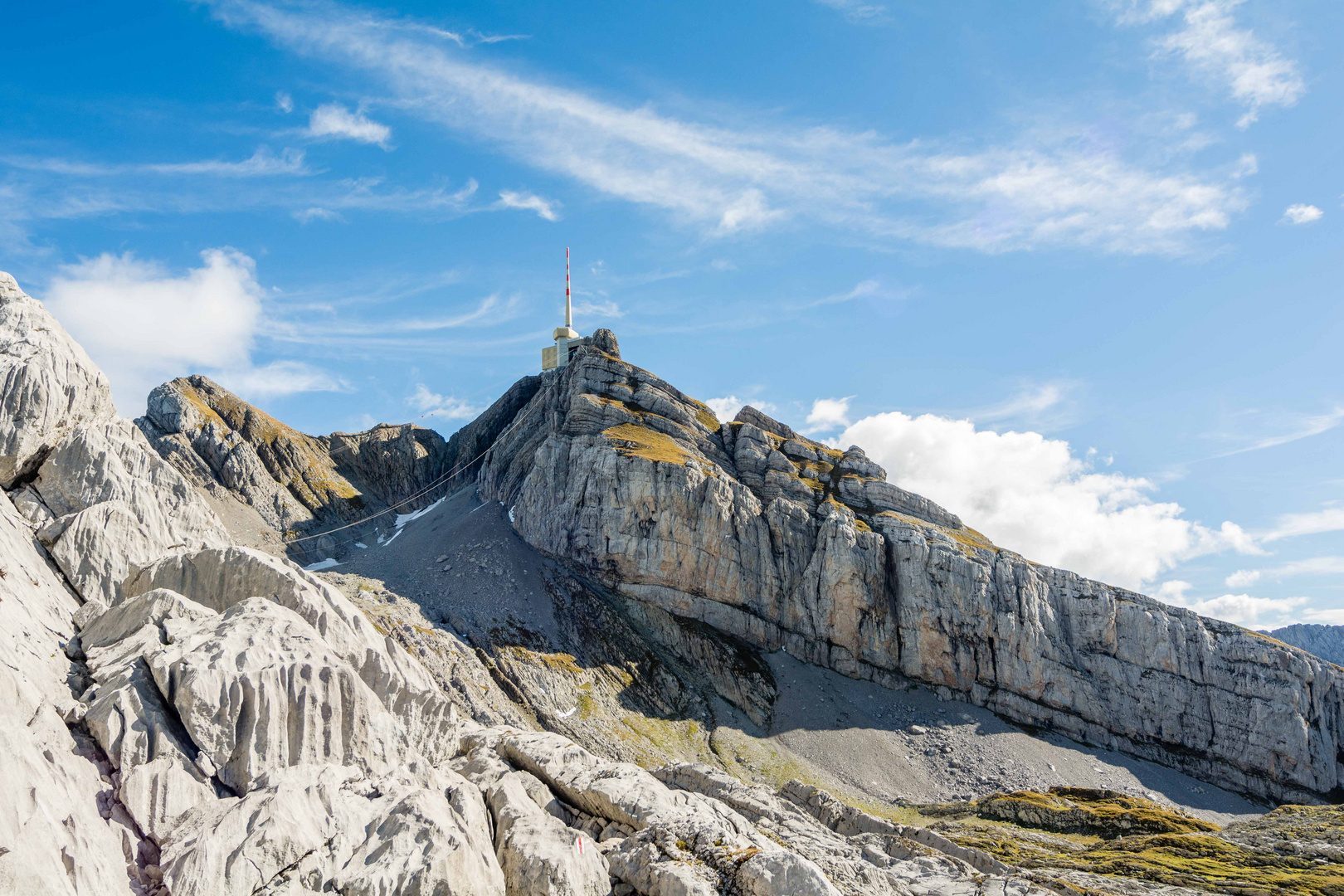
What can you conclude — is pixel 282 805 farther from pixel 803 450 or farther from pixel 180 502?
pixel 803 450

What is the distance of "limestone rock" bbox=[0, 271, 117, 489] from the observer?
39.2 meters

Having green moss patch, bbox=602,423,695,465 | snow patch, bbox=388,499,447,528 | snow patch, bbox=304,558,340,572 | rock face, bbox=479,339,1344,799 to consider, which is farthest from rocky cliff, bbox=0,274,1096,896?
snow patch, bbox=388,499,447,528

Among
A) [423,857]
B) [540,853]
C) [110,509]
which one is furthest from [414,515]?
[423,857]

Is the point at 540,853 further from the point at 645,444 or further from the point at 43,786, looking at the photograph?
the point at 645,444

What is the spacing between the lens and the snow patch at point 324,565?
12258 cm

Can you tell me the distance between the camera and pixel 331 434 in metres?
174

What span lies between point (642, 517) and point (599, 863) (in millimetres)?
93032

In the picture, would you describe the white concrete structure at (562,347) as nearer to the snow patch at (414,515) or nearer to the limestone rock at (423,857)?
the snow patch at (414,515)

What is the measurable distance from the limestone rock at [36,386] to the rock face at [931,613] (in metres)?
83.4

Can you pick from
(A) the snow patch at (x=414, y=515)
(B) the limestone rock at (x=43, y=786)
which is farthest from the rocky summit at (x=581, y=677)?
(A) the snow patch at (x=414, y=515)

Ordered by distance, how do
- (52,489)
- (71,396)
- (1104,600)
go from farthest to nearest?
(1104,600) < (71,396) < (52,489)

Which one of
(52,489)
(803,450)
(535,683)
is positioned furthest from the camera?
(803,450)

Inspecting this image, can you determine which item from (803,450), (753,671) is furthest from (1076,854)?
(803,450)

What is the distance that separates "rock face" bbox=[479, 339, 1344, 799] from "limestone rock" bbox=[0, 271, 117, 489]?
83.4m
